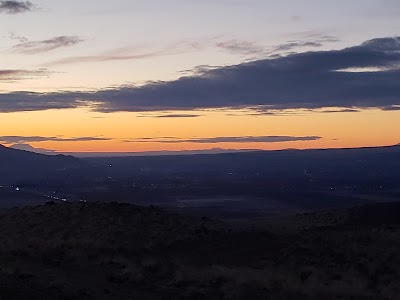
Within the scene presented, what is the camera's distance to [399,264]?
1073 inches

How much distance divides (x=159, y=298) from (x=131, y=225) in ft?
Answer: 51.0

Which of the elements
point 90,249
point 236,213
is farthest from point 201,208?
point 90,249

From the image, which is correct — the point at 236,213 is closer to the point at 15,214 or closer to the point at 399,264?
the point at 15,214

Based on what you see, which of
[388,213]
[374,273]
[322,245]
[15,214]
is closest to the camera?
[374,273]

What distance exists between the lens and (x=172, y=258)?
29.1m

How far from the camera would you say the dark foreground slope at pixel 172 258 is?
873 inches

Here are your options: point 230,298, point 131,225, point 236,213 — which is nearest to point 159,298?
point 230,298

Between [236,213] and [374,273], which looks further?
[236,213]

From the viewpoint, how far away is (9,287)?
17.9 meters

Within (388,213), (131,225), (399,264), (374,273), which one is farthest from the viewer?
(388,213)

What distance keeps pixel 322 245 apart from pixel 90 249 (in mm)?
10805

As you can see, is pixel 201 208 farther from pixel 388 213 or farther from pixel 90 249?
pixel 90 249

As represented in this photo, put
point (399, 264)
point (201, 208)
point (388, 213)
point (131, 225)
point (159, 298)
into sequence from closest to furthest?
point (159, 298), point (399, 264), point (131, 225), point (388, 213), point (201, 208)

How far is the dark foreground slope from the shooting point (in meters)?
22.2
